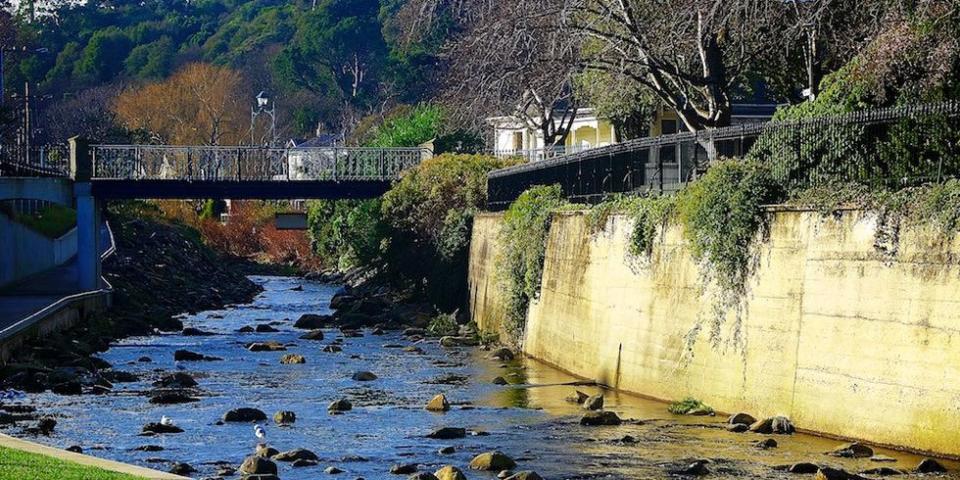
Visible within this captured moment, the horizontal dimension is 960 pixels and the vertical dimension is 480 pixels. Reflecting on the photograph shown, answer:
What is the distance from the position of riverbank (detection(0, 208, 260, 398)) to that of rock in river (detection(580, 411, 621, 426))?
32.4 feet

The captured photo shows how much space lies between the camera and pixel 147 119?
129 meters

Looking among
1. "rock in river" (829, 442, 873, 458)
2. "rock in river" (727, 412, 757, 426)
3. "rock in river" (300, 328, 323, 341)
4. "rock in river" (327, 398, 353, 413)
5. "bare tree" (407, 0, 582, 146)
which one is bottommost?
"rock in river" (300, 328, 323, 341)

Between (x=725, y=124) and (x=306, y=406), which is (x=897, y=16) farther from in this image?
(x=306, y=406)

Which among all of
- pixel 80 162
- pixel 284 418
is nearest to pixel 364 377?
pixel 284 418

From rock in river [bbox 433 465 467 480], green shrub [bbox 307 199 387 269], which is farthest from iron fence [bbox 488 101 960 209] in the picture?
green shrub [bbox 307 199 387 269]

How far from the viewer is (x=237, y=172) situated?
207ft

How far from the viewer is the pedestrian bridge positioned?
60.7 metres

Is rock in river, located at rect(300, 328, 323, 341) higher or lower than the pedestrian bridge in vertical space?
lower

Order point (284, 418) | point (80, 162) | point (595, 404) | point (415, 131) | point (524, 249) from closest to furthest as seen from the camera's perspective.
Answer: point (284, 418), point (595, 404), point (524, 249), point (80, 162), point (415, 131)

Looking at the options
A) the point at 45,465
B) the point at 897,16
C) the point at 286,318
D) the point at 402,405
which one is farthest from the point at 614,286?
the point at 286,318

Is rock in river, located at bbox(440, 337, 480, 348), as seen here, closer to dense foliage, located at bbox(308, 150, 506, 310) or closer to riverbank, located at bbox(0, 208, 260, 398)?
dense foliage, located at bbox(308, 150, 506, 310)

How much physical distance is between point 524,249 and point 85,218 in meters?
21.4

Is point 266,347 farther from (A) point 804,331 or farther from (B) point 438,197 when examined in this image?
(A) point 804,331

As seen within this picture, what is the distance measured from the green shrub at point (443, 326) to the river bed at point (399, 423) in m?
6.35
